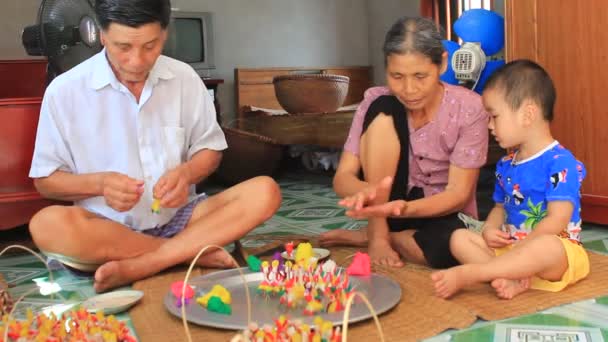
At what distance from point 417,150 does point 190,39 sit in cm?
416

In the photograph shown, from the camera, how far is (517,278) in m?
1.49

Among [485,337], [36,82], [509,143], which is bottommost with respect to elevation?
[485,337]

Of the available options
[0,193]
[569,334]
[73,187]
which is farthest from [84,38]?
[569,334]

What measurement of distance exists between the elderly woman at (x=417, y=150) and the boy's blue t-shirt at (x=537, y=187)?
132 mm

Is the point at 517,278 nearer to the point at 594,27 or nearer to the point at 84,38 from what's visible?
the point at 594,27

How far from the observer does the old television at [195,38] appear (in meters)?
5.67

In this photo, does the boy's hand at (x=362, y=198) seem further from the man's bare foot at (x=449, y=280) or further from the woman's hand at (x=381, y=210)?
the man's bare foot at (x=449, y=280)

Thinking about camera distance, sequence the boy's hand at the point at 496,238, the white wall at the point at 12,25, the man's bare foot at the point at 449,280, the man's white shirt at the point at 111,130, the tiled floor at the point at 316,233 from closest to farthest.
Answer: the tiled floor at the point at 316,233, the man's bare foot at the point at 449,280, the boy's hand at the point at 496,238, the man's white shirt at the point at 111,130, the white wall at the point at 12,25

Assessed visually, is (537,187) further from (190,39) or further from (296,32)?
(296,32)

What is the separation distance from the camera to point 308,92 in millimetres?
4105

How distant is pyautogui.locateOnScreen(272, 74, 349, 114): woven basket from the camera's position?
4105 millimetres

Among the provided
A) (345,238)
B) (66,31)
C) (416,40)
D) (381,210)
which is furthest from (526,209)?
(66,31)

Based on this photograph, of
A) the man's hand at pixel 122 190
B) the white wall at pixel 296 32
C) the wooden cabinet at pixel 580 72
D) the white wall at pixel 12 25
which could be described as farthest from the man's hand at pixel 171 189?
the white wall at pixel 296 32

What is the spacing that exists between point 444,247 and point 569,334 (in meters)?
0.50
